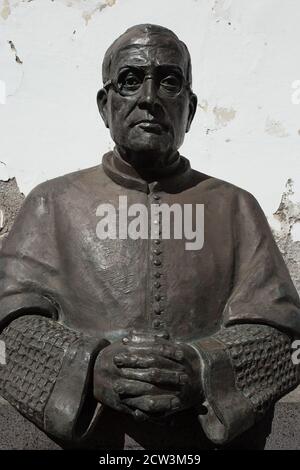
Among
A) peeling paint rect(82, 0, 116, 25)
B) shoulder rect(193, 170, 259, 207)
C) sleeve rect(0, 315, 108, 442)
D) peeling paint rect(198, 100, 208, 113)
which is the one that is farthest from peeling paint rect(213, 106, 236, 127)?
sleeve rect(0, 315, 108, 442)

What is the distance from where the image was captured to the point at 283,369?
7.67 ft

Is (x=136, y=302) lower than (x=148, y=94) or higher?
lower

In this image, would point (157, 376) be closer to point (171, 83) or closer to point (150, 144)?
point (150, 144)

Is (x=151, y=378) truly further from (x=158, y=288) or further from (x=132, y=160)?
(x=132, y=160)

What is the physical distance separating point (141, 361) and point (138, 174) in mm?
635

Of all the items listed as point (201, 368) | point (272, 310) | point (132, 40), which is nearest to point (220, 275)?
point (272, 310)

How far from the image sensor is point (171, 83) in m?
2.38

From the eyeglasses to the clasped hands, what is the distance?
0.70 metres

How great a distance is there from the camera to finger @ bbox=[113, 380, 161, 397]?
2.08 metres

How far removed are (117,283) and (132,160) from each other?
38 centimetres

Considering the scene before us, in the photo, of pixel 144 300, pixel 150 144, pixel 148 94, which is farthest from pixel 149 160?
pixel 144 300

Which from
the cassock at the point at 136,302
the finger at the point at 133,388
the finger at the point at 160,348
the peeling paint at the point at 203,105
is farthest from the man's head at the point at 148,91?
the peeling paint at the point at 203,105

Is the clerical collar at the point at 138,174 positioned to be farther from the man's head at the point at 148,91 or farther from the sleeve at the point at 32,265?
the sleeve at the point at 32,265

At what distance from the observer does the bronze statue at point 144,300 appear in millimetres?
2158
